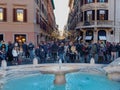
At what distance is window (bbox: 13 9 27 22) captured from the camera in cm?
3378

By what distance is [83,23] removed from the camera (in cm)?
4616

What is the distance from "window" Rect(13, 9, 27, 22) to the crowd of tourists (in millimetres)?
8804

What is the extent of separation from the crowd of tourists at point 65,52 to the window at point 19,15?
8804 millimetres

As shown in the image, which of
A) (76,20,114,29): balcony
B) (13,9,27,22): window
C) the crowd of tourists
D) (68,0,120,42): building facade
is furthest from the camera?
(68,0,120,42): building facade

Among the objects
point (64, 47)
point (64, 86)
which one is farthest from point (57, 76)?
point (64, 47)

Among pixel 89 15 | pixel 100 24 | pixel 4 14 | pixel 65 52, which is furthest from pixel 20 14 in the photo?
pixel 89 15

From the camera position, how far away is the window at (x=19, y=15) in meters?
33.8

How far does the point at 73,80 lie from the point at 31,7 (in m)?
18.8

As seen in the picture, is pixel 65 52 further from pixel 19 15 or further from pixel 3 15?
pixel 3 15

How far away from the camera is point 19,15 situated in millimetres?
33969

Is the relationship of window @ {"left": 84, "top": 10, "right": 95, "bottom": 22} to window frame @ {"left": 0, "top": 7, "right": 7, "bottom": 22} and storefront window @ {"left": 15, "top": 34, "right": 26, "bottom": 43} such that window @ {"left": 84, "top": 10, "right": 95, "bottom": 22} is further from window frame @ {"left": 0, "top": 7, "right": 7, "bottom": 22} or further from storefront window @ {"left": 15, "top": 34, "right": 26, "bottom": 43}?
window frame @ {"left": 0, "top": 7, "right": 7, "bottom": 22}

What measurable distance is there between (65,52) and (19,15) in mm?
11679

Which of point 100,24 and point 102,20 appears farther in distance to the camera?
point 102,20

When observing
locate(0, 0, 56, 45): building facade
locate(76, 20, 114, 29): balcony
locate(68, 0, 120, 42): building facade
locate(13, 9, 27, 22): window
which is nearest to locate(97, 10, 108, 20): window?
locate(68, 0, 120, 42): building facade
